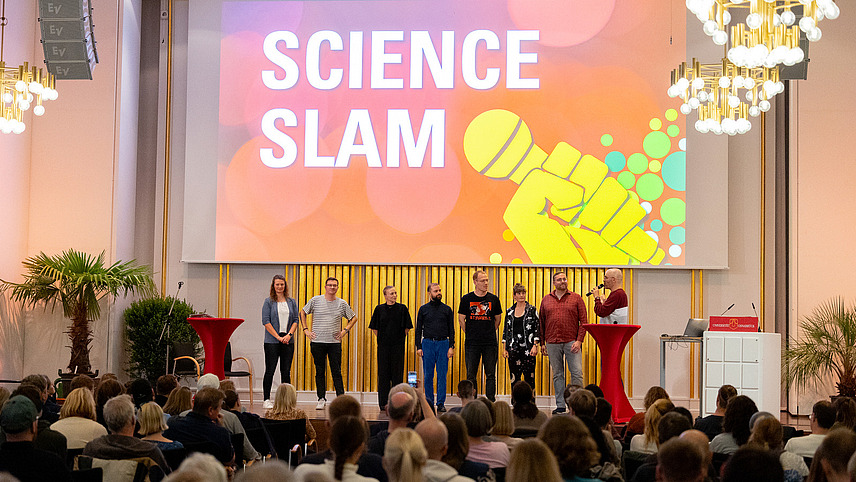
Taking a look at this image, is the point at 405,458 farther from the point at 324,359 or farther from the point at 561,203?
the point at 561,203

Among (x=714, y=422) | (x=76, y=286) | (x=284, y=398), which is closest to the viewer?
(x=714, y=422)

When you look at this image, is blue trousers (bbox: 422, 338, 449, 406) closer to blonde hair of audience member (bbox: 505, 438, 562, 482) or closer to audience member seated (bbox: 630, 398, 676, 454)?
audience member seated (bbox: 630, 398, 676, 454)

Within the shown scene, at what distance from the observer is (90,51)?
9.04 m

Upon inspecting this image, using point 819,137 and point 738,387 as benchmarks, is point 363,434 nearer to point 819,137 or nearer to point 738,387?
point 738,387

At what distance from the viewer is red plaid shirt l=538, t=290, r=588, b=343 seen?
9305 millimetres

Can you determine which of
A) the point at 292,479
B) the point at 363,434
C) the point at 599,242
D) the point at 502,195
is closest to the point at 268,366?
the point at 502,195

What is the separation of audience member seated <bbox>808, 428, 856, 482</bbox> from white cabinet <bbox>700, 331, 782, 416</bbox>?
5.21m

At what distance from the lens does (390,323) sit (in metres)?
9.65

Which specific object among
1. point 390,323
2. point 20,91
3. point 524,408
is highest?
point 20,91

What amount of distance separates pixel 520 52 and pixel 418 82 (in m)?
1.31

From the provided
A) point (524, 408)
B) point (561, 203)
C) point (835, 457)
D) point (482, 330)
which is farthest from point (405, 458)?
point (561, 203)

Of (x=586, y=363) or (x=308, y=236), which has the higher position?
(x=308, y=236)

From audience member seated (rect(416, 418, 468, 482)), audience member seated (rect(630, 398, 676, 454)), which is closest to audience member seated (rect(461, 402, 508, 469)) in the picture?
audience member seated (rect(416, 418, 468, 482))

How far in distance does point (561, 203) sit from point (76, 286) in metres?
5.70
